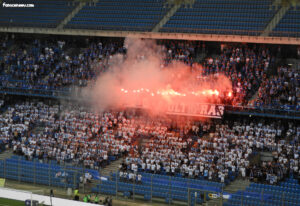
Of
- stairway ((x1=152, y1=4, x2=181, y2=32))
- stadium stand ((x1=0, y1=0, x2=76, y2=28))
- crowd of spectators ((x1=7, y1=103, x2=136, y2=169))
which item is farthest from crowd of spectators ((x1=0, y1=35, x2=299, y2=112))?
crowd of spectators ((x1=7, y1=103, x2=136, y2=169))

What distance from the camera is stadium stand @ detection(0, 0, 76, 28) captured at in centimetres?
3931

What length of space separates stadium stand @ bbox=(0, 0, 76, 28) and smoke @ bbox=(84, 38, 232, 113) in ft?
22.7

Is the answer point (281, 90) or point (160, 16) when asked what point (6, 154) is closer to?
point (160, 16)

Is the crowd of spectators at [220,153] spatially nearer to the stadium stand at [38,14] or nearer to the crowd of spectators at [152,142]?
the crowd of spectators at [152,142]

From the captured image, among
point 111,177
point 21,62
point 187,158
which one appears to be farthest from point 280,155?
point 21,62

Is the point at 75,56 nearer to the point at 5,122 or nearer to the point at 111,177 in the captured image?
the point at 5,122

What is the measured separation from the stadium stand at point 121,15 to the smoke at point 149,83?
129 cm

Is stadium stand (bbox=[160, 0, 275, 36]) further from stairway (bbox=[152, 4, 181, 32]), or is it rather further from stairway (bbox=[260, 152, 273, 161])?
stairway (bbox=[260, 152, 273, 161])

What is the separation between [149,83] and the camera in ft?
107

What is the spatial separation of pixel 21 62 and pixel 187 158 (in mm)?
16322

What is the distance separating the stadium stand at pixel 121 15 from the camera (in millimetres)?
35906

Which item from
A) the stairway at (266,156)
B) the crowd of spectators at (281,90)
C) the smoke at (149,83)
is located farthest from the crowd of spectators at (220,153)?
the smoke at (149,83)

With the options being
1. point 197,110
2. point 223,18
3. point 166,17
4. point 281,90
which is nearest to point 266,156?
point 281,90

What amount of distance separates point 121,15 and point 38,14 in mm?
7374
